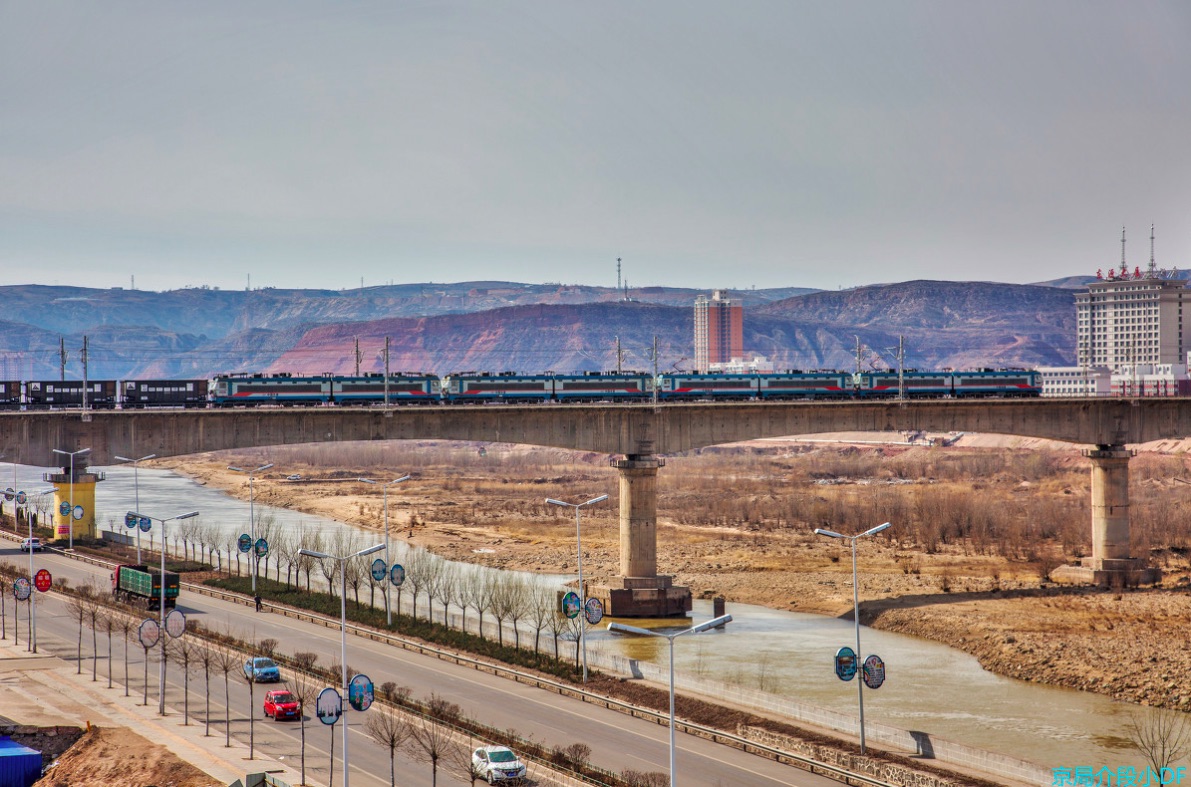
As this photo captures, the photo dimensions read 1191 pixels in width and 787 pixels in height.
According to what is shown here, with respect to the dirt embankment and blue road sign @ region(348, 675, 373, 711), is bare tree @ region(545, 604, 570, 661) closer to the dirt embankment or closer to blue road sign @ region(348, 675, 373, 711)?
blue road sign @ region(348, 675, 373, 711)

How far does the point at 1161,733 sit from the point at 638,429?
42511mm

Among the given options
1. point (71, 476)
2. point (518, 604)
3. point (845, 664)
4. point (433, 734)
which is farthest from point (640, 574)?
point (71, 476)

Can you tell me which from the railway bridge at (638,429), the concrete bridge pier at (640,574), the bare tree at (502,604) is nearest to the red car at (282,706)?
the bare tree at (502,604)

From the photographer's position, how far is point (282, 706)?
52344mm

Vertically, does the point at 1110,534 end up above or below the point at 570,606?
below

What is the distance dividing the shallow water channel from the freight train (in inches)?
741

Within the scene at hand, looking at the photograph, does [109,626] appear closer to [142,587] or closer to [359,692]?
[142,587]

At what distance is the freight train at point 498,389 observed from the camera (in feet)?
292

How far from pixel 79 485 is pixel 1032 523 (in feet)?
291

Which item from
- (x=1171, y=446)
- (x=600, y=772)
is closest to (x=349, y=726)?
(x=600, y=772)

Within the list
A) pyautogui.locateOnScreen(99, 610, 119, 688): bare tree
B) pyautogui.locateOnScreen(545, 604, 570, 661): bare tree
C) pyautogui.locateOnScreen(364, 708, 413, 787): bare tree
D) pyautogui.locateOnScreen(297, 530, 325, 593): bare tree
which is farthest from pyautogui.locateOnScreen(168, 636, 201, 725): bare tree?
pyautogui.locateOnScreen(297, 530, 325, 593): bare tree

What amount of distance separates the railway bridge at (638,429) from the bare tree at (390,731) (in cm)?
3275

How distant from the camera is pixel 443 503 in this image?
533 ft

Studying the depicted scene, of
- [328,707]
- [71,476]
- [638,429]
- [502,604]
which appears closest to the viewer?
[328,707]
